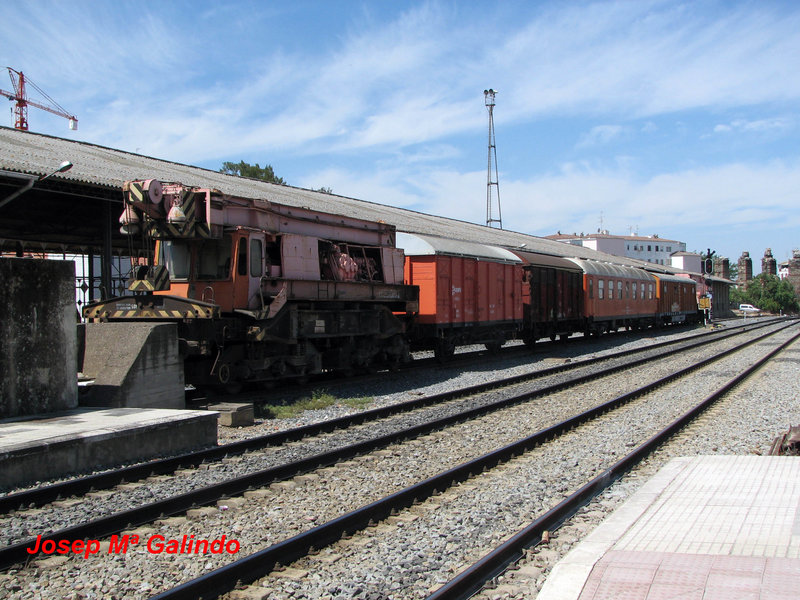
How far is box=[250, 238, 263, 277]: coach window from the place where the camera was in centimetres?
1185

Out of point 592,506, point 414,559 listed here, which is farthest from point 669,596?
point 592,506

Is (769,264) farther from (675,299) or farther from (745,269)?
(675,299)

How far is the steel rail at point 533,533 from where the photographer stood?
13.5 feet

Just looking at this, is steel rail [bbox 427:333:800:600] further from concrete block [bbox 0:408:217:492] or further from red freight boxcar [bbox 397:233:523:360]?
red freight boxcar [bbox 397:233:523:360]

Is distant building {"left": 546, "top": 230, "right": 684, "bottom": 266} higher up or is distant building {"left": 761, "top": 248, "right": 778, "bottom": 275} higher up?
distant building {"left": 546, "top": 230, "right": 684, "bottom": 266}

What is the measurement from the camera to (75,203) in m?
18.7

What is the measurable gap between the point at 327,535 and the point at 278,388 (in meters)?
8.63

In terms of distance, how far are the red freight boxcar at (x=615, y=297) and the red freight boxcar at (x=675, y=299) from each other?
121cm

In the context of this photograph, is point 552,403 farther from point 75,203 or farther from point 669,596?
point 75,203

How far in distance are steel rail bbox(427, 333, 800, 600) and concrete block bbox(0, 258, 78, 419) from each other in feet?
19.9

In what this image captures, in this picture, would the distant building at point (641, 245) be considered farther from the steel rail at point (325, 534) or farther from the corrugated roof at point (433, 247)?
the steel rail at point (325, 534)

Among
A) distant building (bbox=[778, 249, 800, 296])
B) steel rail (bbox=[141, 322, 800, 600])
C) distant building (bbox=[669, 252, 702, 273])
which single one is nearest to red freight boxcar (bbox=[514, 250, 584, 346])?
steel rail (bbox=[141, 322, 800, 600])

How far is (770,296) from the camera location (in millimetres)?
86000

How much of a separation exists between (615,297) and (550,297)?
7780mm
